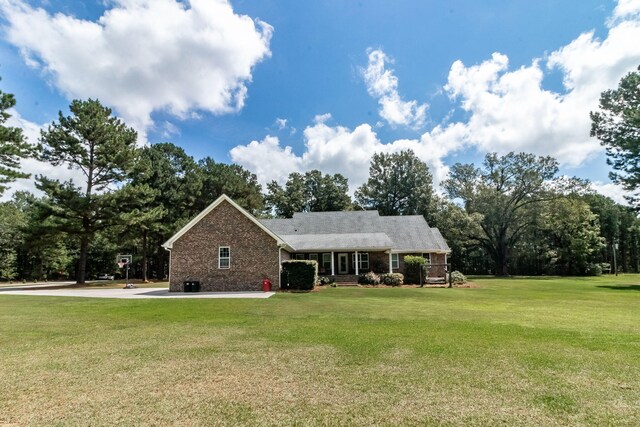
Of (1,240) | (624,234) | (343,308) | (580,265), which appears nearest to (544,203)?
(580,265)

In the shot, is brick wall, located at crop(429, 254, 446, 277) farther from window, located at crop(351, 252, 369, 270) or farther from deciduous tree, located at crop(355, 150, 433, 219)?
deciduous tree, located at crop(355, 150, 433, 219)

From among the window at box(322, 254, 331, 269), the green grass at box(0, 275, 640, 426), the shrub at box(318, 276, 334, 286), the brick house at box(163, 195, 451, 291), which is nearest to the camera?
the green grass at box(0, 275, 640, 426)

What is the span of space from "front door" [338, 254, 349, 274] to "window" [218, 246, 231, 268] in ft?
32.9

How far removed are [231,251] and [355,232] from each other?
557 inches

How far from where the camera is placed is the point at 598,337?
331 inches

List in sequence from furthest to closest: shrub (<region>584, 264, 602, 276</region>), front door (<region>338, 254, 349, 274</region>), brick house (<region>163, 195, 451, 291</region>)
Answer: shrub (<region>584, 264, 602, 276</region>) → front door (<region>338, 254, 349, 274</region>) → brick house (<region>163, 195, 451, 291</region>)

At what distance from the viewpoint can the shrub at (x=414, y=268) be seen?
2802cm

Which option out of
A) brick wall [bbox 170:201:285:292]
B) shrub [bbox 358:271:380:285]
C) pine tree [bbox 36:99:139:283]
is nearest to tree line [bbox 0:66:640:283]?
pine tree [bbox 36:99:139:283]

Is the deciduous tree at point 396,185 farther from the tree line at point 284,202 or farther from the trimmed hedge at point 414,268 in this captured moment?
the trimmed hedge at point 414,268

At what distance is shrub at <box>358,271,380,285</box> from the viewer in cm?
2727

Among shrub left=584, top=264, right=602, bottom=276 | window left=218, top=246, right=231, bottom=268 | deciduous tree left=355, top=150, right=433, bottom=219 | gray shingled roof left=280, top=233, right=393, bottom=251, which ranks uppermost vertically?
deciduous tree left=355, top=150, right=433, bottom=219

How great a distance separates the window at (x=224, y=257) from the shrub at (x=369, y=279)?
10020 millimetres

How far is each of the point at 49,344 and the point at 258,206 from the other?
137 ft

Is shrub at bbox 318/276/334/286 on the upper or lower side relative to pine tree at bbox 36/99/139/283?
lower
